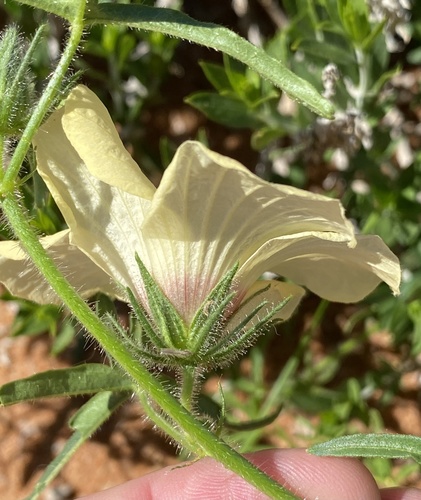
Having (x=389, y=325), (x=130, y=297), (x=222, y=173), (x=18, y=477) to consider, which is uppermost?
(x=222, y=173)

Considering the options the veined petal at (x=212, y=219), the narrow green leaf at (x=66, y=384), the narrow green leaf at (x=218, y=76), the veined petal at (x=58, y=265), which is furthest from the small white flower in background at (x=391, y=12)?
the narrow green leaf at (x=66, y=384)

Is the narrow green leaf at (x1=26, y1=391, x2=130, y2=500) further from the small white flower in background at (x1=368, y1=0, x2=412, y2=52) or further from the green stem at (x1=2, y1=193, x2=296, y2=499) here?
the small white flower in background at (x1=368, y1=0, x2=412, y2=52)

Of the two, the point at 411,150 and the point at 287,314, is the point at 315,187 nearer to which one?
the point at 411,150

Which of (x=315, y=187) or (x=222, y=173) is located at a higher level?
(x=222, y=173)

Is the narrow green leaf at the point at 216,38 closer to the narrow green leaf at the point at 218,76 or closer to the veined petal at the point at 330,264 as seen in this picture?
the veined petal at the point at 330,264

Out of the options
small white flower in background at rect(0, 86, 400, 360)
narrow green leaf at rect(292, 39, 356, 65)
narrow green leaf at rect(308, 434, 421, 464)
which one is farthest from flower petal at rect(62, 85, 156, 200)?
narrow green leaf at rect(292, 39, 356, 65)

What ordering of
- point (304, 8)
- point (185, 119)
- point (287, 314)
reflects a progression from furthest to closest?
1. point (185, 119)
2. point (304, 8)
3. point (287, 314)

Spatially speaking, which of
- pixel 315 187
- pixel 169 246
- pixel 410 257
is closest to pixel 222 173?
pixel 169 246
